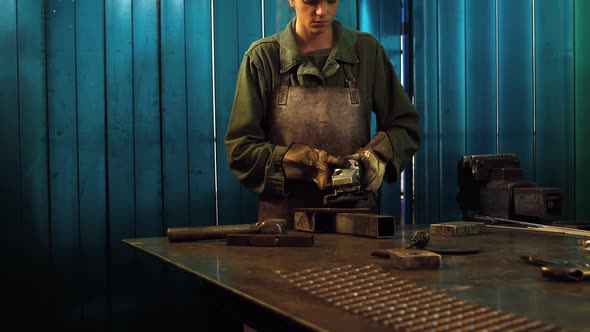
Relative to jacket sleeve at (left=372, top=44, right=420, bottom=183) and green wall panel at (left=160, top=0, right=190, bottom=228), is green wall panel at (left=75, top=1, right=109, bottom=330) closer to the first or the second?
green wall panel at (left=160, top=0, right=190, bottom=228)

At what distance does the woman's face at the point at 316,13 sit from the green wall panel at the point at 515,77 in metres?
1.63

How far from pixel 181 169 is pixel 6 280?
0.99 metres

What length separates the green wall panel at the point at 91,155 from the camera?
321 centimetres

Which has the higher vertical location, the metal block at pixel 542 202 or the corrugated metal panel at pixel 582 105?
the corrugated metal panel at pixel 582 105

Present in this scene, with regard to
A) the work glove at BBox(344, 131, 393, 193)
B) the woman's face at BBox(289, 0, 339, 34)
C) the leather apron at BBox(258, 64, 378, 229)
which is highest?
the woman's face at BBox(289, 0, 339, 34)

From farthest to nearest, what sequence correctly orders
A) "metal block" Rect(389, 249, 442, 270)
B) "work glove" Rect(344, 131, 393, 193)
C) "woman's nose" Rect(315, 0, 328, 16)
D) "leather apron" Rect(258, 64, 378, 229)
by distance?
"leather apron" Rect(258, 64, 378, 229)
"woman's nose" Rect(315, 0, 328, 16)
"work glove" Rect(344, 131, 393, 193)
"metal block" Rect(389, 249, 442, 270)

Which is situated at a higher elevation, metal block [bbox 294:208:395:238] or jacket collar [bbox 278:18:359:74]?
jacket collar [bbox 278:18:359:74]

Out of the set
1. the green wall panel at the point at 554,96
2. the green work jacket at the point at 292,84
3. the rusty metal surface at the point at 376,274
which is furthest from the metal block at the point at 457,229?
the green wall panel at the point at 554,96

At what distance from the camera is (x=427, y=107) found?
3.93 meters

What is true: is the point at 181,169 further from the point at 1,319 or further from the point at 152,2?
the point at 1,319

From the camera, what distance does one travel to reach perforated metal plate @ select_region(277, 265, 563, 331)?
1038 millimetres

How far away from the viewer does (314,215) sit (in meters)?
2.44

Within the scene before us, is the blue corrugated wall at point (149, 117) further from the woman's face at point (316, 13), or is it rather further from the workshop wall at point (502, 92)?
the woman's face at point (316, 13)

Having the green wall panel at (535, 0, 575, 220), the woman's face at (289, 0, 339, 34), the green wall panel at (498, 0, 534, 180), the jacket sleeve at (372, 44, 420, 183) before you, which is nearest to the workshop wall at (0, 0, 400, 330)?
the woman's face at (289, 0, 339, 34)
